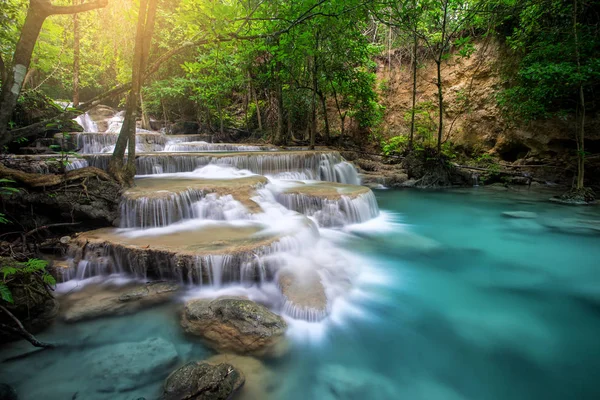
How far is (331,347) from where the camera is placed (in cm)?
326

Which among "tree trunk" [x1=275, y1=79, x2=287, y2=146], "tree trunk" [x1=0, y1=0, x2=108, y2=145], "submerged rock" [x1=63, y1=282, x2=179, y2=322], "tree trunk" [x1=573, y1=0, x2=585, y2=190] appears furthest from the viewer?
"tree trunk" [x1=275, y1=79, x2=287, y2=146]

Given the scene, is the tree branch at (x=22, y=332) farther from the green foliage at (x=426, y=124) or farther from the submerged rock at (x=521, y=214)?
the green foliage at (x=426, y=124)

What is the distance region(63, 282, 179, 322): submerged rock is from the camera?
11.8ft

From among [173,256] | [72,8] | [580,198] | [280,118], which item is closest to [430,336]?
[173,256]

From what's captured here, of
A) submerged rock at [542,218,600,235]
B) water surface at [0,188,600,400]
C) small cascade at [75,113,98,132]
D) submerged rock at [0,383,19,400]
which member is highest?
small cascade at [75,113,98,132]

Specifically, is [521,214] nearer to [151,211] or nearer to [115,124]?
[151,211]

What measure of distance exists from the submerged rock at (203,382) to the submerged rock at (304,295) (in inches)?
45.1

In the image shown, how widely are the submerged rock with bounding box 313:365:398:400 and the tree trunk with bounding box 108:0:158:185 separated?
19.1ft

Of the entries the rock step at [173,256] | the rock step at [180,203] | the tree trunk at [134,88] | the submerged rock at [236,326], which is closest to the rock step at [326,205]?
the rock step at [180,203]

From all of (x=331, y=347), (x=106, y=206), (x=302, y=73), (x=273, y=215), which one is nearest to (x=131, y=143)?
(x=106, y=206)

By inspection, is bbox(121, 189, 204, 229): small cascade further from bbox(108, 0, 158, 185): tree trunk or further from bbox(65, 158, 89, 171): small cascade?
bbox(65, 158, 89, 171): small cascade

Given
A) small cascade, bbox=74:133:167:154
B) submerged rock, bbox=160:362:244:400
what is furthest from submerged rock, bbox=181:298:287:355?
small cascade, bbox=74:133:167:154

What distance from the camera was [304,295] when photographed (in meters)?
3.85

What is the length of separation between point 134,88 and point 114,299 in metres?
4.26
